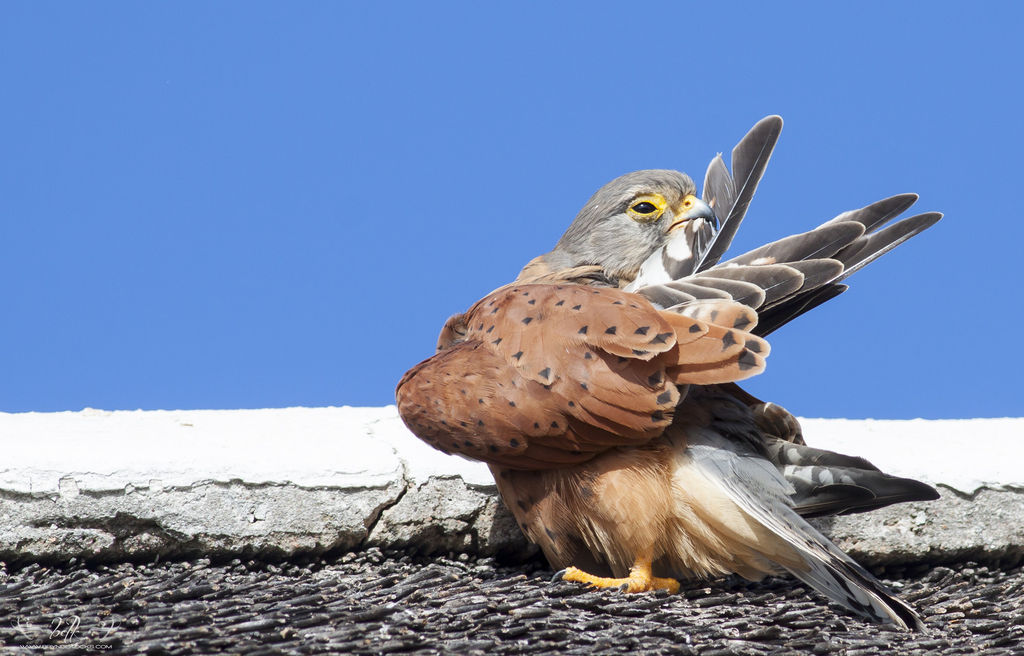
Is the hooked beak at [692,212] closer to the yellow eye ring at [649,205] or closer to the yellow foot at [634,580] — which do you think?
the yellow eye ring at [649,205]

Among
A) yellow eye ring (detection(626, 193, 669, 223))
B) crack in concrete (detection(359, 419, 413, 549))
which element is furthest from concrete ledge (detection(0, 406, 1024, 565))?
yellow eye ring (detection(626, 193, 669, 223))

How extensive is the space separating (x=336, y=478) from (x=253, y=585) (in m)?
0.38

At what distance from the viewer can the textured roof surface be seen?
2430 mm

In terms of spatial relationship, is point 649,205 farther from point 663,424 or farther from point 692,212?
point 663,424

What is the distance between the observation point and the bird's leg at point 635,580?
112 inches

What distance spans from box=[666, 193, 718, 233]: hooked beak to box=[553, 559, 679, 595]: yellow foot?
3.94 ft

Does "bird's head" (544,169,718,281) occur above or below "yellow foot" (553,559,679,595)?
above

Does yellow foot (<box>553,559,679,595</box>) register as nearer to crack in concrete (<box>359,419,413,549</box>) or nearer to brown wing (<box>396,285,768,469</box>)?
brown wing (<box>396,285,768,469</box>)

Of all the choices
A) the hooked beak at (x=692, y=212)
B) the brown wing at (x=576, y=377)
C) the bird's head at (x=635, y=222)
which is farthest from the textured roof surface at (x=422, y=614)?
the hooked beak at (x=692, y=212)

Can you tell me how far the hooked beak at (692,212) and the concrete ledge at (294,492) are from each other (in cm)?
80

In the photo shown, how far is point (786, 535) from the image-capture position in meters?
2.73
